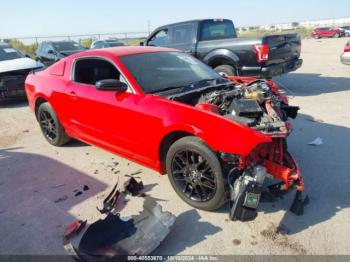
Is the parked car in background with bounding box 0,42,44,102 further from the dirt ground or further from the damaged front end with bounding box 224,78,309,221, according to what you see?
the damaged front end with bounding box 224,78,309,221

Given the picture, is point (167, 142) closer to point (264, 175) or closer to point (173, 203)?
point (173, 203)

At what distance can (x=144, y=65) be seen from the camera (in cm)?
431

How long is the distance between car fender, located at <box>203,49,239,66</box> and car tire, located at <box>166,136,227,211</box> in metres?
5.22

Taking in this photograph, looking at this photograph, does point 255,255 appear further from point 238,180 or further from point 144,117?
point 144,117

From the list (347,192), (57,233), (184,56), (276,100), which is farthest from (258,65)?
(57,233)

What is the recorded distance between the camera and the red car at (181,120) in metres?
3.06

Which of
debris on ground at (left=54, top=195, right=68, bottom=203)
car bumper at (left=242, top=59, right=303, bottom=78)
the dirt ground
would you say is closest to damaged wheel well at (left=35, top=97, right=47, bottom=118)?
the dirt ground

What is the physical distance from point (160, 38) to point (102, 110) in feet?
20.2

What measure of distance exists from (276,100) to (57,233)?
9.19 feet

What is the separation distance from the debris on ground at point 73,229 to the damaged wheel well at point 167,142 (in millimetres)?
1059

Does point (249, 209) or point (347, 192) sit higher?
point (249, 209)

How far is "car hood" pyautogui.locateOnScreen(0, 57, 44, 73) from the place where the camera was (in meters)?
8.94

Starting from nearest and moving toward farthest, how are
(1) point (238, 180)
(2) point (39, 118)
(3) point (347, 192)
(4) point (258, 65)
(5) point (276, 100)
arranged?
(1) point (238, 180) < (3) point (347, 192) < (5) point (276, 100) < (2) point (39, 118) < (4) point (258, 65)

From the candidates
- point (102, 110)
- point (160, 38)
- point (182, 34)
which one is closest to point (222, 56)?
point (182, 34)
